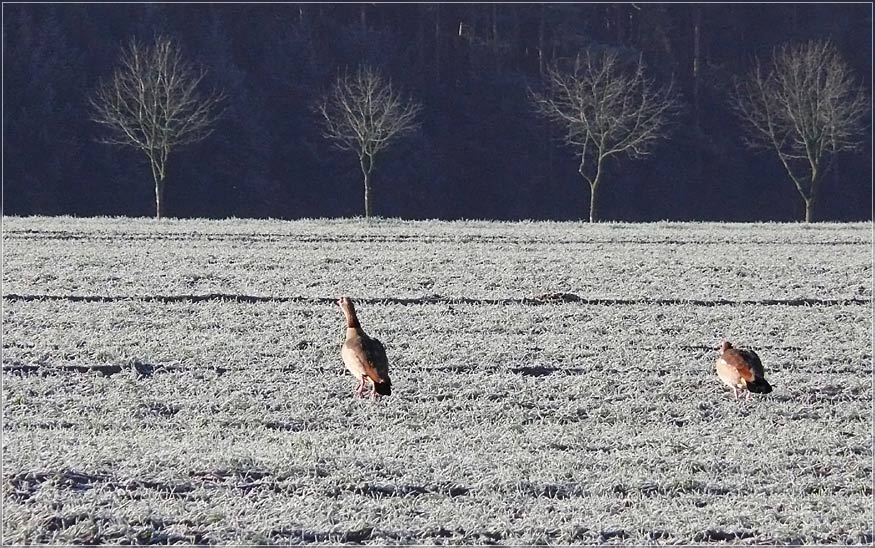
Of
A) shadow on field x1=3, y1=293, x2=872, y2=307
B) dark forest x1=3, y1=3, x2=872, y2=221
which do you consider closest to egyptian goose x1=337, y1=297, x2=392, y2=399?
shadow on field x1=3, y1=293, x2=872, y2=307

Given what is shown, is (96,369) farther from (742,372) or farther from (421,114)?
(421,114)

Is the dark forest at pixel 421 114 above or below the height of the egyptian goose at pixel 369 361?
above

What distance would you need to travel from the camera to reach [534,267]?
28469 mm

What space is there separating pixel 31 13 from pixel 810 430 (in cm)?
8355

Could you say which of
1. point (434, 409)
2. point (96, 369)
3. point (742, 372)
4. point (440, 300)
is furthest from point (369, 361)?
point (440, 300)

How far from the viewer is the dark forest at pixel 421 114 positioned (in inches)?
3066

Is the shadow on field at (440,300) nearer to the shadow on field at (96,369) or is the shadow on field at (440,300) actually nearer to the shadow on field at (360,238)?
the shadow on field at (96,369)

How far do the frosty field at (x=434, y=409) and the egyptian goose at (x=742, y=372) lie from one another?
262 mm

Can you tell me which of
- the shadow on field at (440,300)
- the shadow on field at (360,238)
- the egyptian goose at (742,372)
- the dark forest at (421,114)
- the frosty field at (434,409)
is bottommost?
the frosty field at (434,409)

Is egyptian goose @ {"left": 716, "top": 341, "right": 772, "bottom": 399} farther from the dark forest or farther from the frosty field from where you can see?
the dark forest

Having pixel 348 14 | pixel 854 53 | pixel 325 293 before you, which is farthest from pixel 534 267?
pixel 854 53

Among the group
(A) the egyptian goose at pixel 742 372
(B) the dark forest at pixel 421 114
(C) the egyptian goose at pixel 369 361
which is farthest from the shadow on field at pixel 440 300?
(B) the dark forest at pixel 421 114

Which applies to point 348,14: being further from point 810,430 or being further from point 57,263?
point 810,430

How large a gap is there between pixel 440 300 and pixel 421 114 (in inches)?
2695
